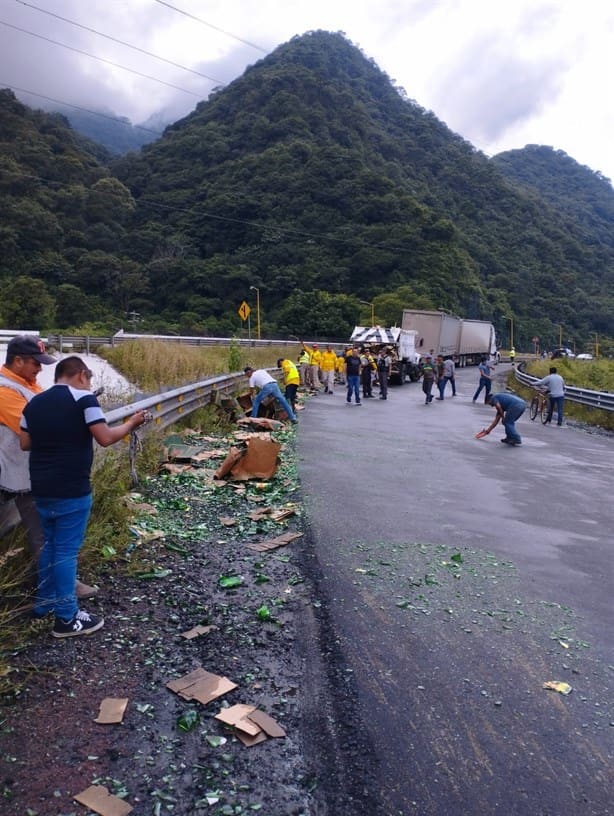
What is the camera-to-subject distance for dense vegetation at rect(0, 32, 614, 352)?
62531 mm

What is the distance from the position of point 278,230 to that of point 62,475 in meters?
73.5

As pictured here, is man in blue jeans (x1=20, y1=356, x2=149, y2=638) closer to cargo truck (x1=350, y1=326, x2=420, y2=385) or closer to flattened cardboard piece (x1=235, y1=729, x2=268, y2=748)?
flattened cardboard piece (x1=235, y1=729, x2=268, y2=748)

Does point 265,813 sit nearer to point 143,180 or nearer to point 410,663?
point 410,663

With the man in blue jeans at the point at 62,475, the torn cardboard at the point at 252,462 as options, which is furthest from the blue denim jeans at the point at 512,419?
the man in blue jeans at the point at 62,475

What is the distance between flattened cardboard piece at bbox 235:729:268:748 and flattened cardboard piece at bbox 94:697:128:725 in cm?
56

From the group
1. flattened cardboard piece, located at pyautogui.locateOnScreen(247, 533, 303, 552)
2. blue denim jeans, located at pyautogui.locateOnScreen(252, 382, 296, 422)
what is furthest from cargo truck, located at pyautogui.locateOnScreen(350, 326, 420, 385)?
flattened cardboard piece, located at pyautogui.locateOnScreen(247, 533, 303, 552)

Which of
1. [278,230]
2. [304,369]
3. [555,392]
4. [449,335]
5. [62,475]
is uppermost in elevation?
[278,230]

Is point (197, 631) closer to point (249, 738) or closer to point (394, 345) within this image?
point (249, 738)

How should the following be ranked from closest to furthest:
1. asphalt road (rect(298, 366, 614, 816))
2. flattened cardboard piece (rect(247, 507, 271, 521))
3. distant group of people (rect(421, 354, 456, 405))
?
asphalt road (rect(298, 366, 614, 816))
flattened cardboard piece (rect(247, 507, 271, 521))
distant group of people (rect(421, 354, 456, 405))

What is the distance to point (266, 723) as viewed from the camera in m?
3.07

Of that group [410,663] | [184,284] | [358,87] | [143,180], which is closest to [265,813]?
[410,663]

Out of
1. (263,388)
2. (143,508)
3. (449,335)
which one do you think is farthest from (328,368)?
(143,508)

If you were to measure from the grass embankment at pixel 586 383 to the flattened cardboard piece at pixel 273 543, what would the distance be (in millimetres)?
13746

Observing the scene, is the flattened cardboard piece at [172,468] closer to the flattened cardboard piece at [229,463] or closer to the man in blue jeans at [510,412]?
the flattened cardboard piece at [229,463]
